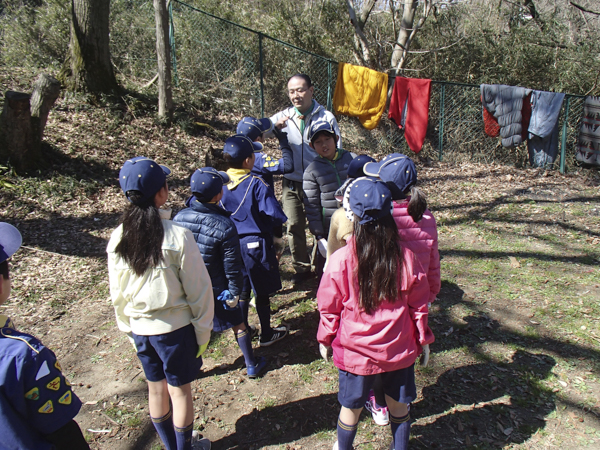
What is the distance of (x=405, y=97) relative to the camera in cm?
884

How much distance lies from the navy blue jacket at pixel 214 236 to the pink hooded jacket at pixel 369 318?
0.83 m

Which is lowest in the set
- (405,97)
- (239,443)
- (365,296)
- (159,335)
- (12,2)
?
(239,443)

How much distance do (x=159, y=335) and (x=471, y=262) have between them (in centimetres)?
408

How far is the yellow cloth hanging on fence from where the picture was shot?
864cm

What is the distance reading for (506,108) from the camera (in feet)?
27.9

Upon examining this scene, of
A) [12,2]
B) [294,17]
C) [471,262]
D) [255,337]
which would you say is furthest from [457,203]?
[12,2]

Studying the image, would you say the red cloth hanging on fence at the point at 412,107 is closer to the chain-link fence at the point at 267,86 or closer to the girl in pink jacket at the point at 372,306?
the chain-link fence at the point at 267,86

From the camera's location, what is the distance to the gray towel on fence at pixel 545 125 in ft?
26.8

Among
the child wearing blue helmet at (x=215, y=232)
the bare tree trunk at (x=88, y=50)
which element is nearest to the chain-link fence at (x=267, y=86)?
the bare tree trunk at (x=88, y=50)

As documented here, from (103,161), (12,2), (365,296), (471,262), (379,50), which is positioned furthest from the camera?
(12,2)

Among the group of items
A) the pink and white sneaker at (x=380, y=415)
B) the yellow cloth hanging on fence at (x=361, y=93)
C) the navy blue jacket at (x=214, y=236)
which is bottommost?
the pink and white sneaker at (x=380, y=415)

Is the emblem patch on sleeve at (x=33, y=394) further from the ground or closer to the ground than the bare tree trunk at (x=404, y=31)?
closer to the ground

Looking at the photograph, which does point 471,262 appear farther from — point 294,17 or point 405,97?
point 294,17

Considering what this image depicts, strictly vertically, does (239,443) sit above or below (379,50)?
below
